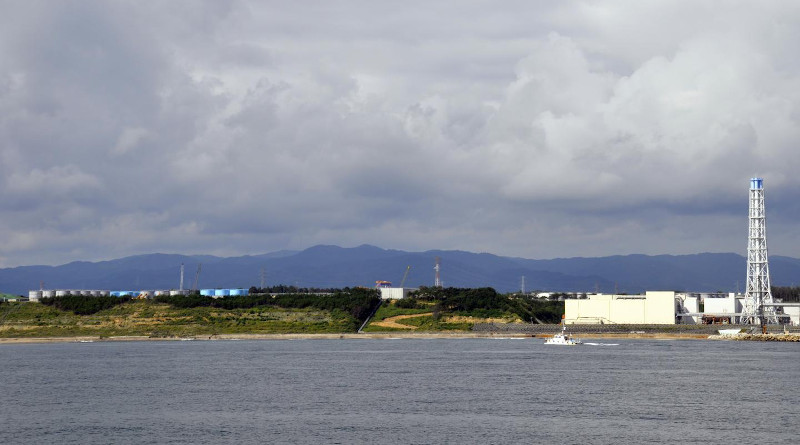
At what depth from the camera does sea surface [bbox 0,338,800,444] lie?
65.0m

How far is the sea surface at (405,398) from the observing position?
2559 inches

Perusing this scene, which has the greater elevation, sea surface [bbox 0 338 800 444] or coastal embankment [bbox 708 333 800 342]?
coastal embankment [bbox 708 333 800 342]

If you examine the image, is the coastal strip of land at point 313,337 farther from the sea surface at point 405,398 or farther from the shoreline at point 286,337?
the sea surface at point 405,398

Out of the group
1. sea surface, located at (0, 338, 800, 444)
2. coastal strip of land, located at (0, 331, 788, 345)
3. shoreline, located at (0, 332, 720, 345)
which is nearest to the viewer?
sea surface, located at (0, 338, 800, 444)

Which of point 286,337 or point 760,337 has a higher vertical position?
point 760,337

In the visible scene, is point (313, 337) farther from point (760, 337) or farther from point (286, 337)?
point (760, 337)

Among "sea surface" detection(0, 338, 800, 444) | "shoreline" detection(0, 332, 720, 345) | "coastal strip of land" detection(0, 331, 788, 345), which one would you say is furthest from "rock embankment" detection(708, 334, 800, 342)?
"sea surface" detection(0, 338, 800, 444)

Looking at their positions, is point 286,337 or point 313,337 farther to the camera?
point 286,337

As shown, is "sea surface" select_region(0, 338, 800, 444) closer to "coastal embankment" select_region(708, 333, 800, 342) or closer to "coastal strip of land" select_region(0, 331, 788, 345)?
"coastal embankment" select_region(708, 333, 800, 342)

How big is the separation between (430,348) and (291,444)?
9819 centimetres

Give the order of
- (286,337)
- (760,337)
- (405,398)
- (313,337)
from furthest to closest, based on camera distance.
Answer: (286,337) < (313,337) < (760,337) < (405,398)

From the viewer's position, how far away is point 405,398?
83.6 metres

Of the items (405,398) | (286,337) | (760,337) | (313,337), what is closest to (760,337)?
(760,337)

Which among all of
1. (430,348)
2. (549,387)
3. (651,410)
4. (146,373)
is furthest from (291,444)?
(430,348)
